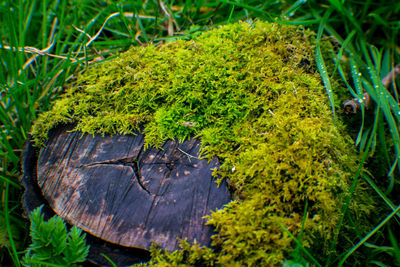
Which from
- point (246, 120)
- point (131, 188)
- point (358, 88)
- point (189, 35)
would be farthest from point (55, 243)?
point (358, 88)

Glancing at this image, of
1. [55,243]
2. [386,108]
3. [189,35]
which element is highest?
[189,35]

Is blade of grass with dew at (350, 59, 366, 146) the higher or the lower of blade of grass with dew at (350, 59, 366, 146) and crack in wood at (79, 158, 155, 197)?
the higher

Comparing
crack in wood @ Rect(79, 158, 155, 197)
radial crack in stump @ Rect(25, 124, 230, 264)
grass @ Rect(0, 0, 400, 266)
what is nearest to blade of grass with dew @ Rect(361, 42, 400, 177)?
grass @ Rect(0, 0, 400, 266)

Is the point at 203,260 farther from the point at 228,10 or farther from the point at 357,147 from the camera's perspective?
the point at 228,10

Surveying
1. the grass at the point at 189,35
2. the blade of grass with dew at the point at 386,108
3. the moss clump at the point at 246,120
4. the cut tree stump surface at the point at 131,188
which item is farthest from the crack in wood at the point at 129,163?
the blade of grass with dew at the point at 386,108

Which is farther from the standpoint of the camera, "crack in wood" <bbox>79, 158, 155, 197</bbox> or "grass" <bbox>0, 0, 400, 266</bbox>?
"grass" <bbox>0, 0, 400, 266</bbox>

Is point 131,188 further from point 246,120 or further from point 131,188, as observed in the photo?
point 246,120

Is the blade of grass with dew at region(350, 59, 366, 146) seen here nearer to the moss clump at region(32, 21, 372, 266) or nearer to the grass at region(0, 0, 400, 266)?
the grass at region(0, 0, 400, 266)

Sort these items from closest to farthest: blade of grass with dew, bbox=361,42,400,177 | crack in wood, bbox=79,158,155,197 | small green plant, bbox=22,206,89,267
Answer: small green plant, bbox=22,206,89,267 → crack in wood, bbox=79,158,155,197 → blade of grass with dew, bbox=361,42,400,177

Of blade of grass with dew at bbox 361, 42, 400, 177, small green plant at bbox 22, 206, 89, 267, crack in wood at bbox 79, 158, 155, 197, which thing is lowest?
small green plant at bbox 22, 206, 89, 267
